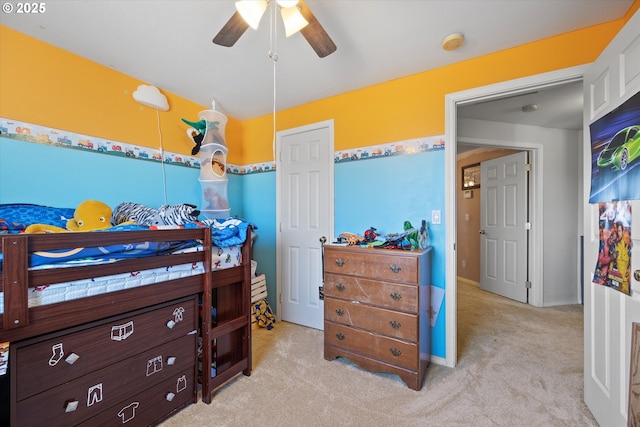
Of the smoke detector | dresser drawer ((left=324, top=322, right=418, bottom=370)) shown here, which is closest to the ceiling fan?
the smoke detector

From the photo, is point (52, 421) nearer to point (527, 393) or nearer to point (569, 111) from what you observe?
point (527, 393)

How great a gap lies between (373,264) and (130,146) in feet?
7.16

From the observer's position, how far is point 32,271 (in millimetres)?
987

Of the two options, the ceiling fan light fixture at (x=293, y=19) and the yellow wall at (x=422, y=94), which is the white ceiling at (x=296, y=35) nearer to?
the yellow wall at (x=422, y=94)

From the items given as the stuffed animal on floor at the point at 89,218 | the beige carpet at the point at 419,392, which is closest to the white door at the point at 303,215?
the beige carpet at the point at 419,392

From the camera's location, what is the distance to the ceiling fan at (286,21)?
3.77 ft

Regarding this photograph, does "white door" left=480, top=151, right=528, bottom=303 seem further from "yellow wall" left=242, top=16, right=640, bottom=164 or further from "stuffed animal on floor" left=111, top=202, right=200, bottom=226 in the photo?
"stuffed animal on floor" left=111, top=202, right=200, bottom=226

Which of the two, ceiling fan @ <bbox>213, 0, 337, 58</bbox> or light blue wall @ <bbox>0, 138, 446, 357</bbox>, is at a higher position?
ceiling fan @ <bbox>213, 0, 337, 58</bbox>

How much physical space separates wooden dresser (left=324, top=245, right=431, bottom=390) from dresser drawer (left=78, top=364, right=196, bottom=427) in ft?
3.33

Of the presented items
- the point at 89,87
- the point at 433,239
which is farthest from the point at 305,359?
the point at 89,87

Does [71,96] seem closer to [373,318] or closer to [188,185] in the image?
[188,185]

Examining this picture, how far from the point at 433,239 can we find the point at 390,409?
1205 mm

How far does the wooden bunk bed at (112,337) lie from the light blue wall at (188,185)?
1031 millimetres

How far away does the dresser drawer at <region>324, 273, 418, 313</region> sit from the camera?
67.4 inches
